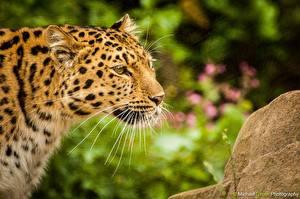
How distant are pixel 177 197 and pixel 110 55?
131 cm

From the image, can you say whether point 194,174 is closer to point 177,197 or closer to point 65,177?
point 65,177

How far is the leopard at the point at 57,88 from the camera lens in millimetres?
7207

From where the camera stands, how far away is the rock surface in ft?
19.4

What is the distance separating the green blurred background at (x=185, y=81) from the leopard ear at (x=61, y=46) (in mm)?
1303

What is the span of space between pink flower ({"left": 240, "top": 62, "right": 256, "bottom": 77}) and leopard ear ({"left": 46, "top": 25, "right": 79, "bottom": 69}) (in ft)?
22.1

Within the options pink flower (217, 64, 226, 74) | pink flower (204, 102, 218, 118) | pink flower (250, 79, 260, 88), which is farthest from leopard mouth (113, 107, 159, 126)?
pink flower (217, 64, 226, 74)

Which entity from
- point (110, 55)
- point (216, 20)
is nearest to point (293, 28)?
point (216, 20)

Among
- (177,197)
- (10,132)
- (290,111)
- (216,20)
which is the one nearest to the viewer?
(290,111)

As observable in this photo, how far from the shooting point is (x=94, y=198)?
9.74 metres

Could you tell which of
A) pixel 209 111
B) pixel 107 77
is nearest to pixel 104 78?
pixel 107 77

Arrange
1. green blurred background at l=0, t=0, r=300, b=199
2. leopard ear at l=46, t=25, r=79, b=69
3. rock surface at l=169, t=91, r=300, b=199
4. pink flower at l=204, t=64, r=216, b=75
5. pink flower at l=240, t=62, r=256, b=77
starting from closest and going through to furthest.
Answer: rock surface at l=169, t=91, r=300, b=199 < leopard ear at l=46, t=25, r=79, b=69 < green blurred background at l=0, t=0, r=300, b=199 < pink flower at l=204, t=64, r=216, b=75 < pink flower at l=240, t=62, r=256, b=77

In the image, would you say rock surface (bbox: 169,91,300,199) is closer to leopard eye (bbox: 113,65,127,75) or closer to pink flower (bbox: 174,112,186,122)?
leopard eye (bbox: 113,65,127,75)

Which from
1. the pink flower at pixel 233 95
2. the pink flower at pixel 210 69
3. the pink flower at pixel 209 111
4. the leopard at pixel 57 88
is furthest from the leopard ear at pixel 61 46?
the pink flower at pixel 233 95

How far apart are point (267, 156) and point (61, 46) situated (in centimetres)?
199
